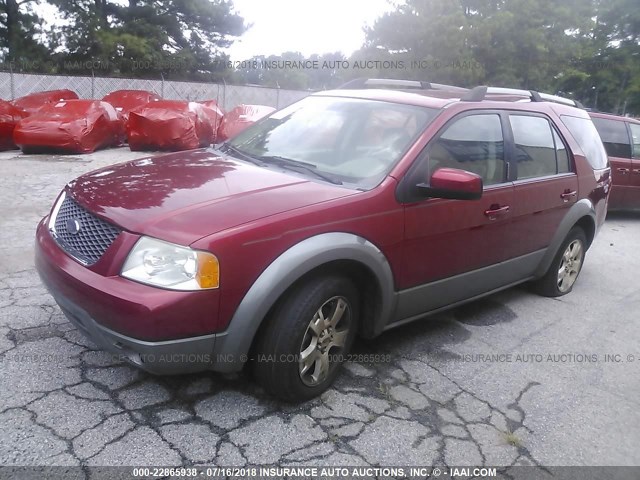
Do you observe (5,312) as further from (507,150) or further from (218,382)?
(507,150)

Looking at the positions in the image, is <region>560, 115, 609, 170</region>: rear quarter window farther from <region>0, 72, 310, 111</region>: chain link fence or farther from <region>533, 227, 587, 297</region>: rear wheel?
<region>0, 72, 310, 111</region>: chain link fence

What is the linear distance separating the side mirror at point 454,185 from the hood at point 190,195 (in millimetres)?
470

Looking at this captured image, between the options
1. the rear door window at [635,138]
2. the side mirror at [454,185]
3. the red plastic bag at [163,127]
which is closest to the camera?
the side mirror at [454,185]

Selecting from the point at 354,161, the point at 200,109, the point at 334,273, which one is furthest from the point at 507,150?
the point at 200,109

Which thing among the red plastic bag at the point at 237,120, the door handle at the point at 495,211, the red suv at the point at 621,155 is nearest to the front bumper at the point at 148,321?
the door handle at the point at 495,211

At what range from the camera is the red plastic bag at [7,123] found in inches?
433

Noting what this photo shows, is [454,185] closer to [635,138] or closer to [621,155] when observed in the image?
[621,155]

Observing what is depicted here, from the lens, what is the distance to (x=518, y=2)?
89.5 feet

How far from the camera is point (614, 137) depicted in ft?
28.5

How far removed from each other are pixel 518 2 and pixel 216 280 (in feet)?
96.4

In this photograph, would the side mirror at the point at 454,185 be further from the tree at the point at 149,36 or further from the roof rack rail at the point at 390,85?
→ the tree at the point at 149,36

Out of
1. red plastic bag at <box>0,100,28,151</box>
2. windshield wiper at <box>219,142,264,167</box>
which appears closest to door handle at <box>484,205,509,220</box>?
windshield wiper at <box>219,142,264,167</box>

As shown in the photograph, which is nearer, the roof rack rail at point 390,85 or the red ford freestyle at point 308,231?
the red ford freestyle at point 308,231

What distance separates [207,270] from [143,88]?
18621 millimetres
